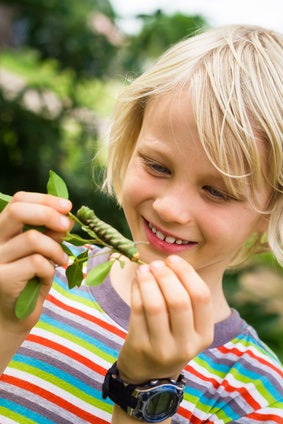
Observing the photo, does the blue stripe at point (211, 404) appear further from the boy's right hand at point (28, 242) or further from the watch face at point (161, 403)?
the boy's right hand at point (28, 242)

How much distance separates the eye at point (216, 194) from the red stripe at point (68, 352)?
21.5 inches

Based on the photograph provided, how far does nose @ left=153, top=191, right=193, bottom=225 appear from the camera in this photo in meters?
1.50

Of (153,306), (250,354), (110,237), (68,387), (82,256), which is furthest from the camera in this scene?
(250,354)

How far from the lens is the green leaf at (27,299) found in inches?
48.4

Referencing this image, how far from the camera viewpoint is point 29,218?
4.11 feet

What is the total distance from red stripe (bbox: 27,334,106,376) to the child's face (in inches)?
12.8

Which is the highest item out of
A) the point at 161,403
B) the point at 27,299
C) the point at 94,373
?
the point at 27,299

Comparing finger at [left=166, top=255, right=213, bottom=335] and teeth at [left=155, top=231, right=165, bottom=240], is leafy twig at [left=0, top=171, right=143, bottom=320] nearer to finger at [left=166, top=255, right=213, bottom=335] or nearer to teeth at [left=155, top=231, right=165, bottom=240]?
finger at [left=166, top=255, right=213, bottom=335]

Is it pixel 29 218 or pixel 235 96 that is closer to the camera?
pixel 29 218

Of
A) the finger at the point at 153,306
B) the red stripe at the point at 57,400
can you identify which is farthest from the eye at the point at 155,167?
the red stripe at the point at 57,400

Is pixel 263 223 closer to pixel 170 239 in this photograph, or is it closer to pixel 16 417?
pixel 170 239

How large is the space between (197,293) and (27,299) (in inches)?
12.9

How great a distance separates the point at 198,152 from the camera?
1.52 metres

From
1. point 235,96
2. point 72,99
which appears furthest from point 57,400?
point 72,99
